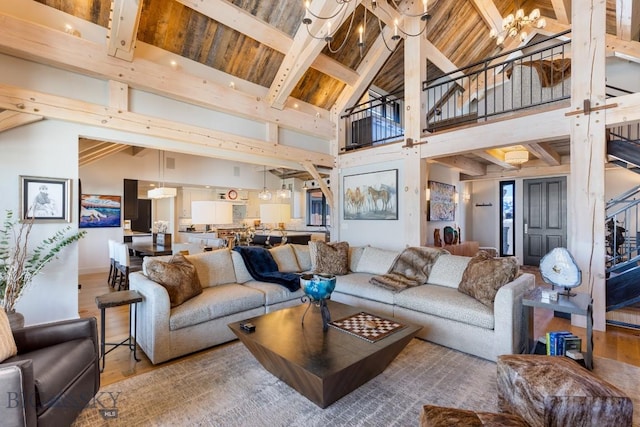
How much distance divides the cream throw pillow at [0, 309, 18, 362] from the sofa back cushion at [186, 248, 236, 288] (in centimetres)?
174

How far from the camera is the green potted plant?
285 cm

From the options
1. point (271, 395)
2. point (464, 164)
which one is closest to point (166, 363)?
point (271, 395)

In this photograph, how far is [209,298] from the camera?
306 cm

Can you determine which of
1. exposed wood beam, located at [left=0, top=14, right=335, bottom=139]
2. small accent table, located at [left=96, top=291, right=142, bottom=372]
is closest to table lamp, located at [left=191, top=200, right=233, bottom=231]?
small accent table, located at [left=96, top=291, right=142, bottom=372]

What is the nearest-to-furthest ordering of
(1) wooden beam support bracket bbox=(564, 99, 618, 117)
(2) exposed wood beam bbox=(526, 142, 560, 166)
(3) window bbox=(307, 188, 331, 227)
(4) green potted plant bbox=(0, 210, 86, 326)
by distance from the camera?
(4) green potted plant bbox=(0, 210, 86, 326) < (1) wooden beam support bracket bbox=(564, 99, 618, 117) < (2) exposed wood beam bbox=(526, 142, 560, 166) < (3) window bbox=(307, 188, 331, 227)

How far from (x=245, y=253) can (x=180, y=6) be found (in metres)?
3.25

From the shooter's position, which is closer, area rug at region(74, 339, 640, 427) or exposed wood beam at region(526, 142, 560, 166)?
area rug at region(74, 339, 640, 427)

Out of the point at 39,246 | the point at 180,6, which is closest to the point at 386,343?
the point at 39,246

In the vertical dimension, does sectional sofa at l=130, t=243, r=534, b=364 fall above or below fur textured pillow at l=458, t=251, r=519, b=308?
below

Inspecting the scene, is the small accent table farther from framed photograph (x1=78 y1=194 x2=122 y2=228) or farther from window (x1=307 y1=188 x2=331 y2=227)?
window (x1=307 y1=188 x2=331 y2=227)

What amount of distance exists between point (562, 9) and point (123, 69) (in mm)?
7134

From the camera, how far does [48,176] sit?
3.34m

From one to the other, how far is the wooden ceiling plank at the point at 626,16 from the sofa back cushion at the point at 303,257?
546 centimetres

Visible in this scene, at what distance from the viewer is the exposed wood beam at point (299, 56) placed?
3.78m
